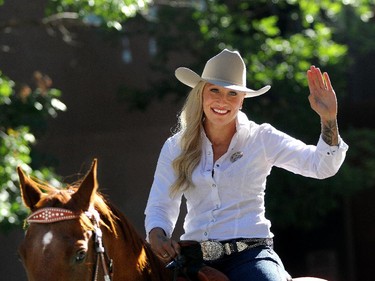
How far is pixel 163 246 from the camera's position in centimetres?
467

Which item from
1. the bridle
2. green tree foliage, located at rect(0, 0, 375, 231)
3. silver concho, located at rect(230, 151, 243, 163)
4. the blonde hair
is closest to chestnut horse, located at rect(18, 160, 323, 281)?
the bridle

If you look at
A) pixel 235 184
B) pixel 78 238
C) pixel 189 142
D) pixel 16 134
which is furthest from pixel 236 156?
pixel 16 134

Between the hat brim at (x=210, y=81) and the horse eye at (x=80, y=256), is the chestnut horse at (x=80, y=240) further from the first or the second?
the hat brim at (x=210, y=81)

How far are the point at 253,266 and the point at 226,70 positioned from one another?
1.03 metres

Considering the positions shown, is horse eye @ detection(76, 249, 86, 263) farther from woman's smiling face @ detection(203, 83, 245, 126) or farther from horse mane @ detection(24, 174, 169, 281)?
woman's smiling face @ detection(203, 83, 245, 126)

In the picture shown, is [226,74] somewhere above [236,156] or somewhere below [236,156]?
above

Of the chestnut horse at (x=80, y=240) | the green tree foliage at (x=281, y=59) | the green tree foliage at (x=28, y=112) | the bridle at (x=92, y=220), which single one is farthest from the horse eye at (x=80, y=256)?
the green tree foliage at (x=281, y=59)

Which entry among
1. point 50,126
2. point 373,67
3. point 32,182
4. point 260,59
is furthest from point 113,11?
point 373,67

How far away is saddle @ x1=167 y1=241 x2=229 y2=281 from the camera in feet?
15.1

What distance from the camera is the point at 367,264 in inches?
655

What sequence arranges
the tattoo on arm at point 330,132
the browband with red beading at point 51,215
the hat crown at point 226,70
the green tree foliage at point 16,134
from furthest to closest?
1. the green tree foliage at point 16,134
2. the hat crown at point 226,70
3. the tattoo on arm at point 330,132
4. the browband with red beading at point 51,215

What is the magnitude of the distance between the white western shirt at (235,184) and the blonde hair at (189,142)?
3 cm

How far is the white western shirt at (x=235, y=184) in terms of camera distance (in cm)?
475

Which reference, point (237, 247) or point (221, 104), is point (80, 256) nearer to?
point (237, 247)
